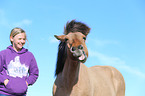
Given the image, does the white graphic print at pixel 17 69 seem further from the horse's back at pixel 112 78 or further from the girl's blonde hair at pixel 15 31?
the horse's back at pixel 112 78

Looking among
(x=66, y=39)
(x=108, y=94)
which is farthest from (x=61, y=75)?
(x=108, y=94)

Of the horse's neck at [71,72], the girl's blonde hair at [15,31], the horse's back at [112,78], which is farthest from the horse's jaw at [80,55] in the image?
the horse's back at [112,78]

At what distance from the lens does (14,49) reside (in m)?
4.93

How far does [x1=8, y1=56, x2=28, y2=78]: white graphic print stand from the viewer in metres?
4.63

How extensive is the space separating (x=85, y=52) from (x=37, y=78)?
1396 mm

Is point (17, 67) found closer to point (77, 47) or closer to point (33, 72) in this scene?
point (33, 72)

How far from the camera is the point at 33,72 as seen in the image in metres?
4.94

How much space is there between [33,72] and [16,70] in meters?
0.45

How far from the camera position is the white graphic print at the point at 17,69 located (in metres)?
4.63

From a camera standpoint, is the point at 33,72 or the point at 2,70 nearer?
the point at 2,70

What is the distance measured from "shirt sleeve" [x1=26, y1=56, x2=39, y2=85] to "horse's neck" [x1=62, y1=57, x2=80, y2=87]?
2.54ft

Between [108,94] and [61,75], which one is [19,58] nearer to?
[61,75]

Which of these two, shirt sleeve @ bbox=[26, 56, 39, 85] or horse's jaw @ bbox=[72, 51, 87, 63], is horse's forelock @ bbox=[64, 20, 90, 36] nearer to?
horse's jaw @ bbox=[72, 51, 87, 63]

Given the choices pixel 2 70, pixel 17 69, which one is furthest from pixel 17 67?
pixel 2 70
